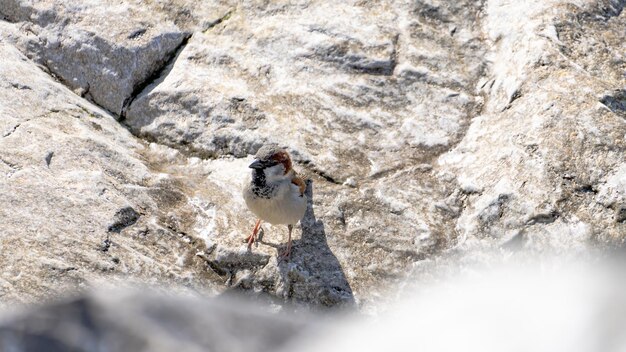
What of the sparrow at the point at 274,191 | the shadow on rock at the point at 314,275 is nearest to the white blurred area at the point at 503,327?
the shadow on rock at the point at 314,275

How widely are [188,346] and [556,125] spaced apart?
5.46m

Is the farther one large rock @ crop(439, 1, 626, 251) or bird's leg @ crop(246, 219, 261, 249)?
bird's leg @ crop(246, 219, 261, 249)

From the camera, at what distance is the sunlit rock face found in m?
6.23

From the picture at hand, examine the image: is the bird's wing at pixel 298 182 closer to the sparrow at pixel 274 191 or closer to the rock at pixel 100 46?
the sparrow at pixel 274 191

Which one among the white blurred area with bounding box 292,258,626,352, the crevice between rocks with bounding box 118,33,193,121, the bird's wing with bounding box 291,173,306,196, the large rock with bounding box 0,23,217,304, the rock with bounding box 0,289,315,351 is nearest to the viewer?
the rock with bounding box 0,289,315,351

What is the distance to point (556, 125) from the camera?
685cm

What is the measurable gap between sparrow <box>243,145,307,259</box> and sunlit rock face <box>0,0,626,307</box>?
0.37 meters

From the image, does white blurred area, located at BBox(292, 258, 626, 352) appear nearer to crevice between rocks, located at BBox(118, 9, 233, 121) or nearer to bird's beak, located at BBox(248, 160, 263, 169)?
bird's beak, located at BBox(248, 160, 263, 169)

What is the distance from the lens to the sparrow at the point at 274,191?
6.23 metres

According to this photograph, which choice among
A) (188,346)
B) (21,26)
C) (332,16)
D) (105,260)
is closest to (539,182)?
(332,16)

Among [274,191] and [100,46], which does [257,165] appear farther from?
[100,46]

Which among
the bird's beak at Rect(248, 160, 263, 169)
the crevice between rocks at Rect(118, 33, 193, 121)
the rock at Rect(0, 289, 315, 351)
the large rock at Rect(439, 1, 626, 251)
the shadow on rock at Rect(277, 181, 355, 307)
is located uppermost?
the rock at Rect(0, 289, 315, 351)

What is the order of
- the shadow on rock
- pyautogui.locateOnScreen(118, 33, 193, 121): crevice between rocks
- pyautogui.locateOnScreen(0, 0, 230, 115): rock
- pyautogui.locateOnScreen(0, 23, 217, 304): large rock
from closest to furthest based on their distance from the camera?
pyautogui.locateOnScreen(0, 23, 217, 304): large rock, the shadow on rock, pyautogui.locateOnScreen(118, 33, 193, 121): crevice between rocks, pyautogui.locateOnScreen(0, 0, 230, 115): rock

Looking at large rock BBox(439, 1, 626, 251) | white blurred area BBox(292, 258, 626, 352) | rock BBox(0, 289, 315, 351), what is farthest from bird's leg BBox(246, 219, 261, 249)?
rock BBox(0, 289, 315, 351)
